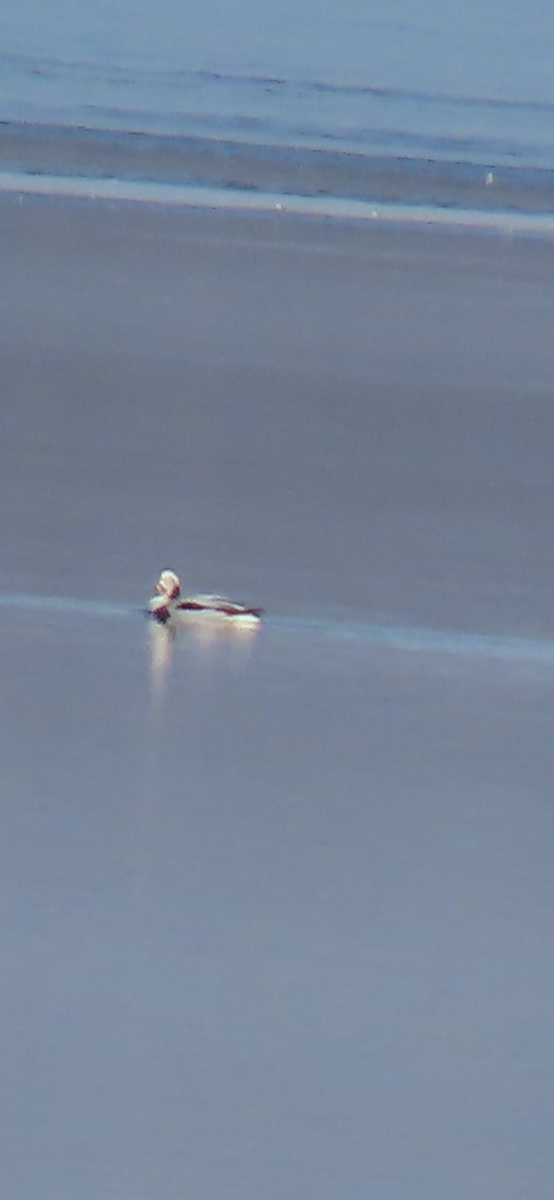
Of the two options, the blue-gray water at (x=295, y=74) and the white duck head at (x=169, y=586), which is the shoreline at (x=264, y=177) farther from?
the white duck head at (x=169, y=586)

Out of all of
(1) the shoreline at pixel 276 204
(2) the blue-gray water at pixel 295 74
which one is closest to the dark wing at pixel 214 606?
(1) the shoreline at pixel 276 204

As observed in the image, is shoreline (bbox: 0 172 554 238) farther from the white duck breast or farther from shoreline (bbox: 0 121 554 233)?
the white duck breast

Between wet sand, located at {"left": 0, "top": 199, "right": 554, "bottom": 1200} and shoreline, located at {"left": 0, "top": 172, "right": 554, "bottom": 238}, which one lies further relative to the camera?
shoreline, located at {"left": 0, "top": 172, "right": 554, "bottom": 238}

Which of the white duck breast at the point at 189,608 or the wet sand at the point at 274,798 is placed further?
the white duck breast at the point at 189,608

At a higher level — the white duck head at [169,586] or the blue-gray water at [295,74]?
the blue-gray water at [295,74]

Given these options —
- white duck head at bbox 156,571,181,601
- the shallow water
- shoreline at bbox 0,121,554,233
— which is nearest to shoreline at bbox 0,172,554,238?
shoreline at bbox 0,121,554,233

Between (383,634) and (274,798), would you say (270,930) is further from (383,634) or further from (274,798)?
(383,634)

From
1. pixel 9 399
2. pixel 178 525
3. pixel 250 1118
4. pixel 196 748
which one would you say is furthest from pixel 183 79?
pixel 250 1118
